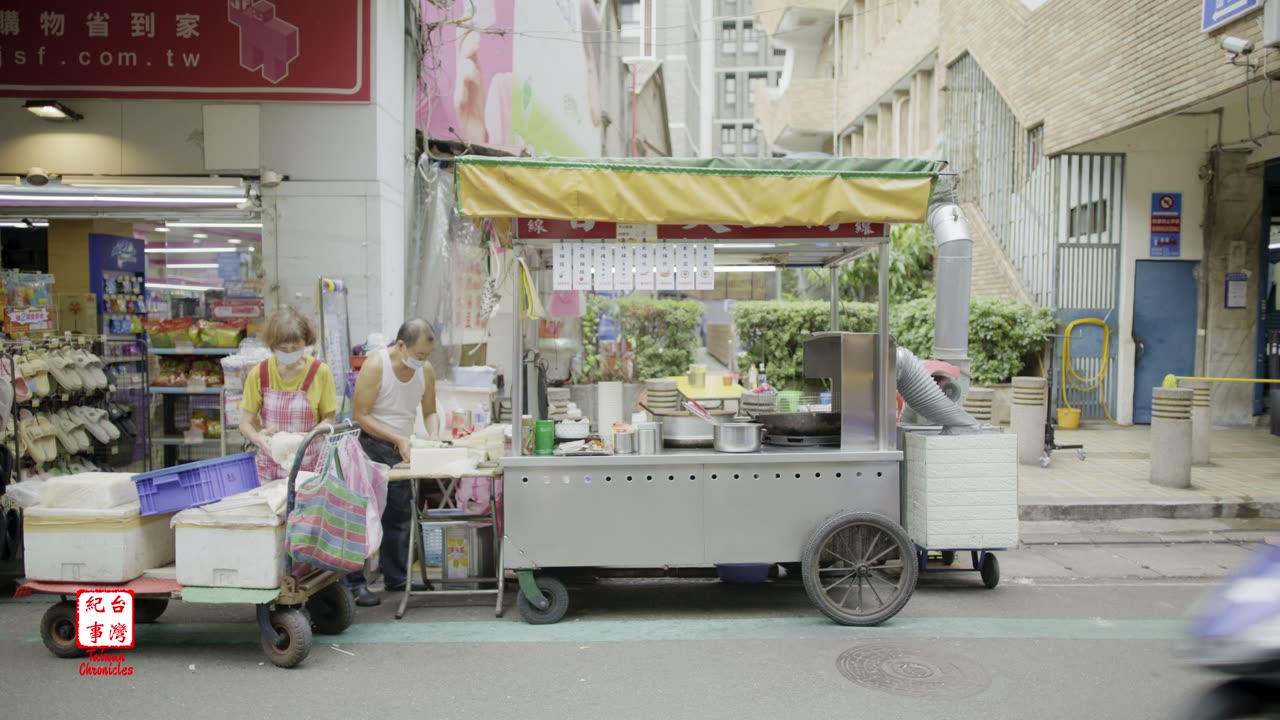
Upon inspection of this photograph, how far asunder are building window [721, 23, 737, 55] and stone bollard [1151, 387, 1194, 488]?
65879 millimetres

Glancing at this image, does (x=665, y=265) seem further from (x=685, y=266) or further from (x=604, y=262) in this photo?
(x=604, y=262)

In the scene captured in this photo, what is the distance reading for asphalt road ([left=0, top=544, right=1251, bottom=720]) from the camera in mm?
4453

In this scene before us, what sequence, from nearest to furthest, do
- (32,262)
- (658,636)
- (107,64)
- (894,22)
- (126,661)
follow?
1. (126,661)
2. (658,636)
3. (107,64)
4. (32,262)
5. (894,22)

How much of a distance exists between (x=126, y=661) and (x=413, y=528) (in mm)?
1852

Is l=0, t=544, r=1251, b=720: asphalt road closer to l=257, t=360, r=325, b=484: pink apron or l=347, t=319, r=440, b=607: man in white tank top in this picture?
l=347, t=319, r=440, b=607: man in white tank top

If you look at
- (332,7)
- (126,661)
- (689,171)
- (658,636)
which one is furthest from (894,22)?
(126,661)

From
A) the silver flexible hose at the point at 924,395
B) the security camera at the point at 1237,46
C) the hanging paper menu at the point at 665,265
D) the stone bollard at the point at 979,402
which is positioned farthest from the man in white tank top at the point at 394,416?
the security camera at the point at 1237,46

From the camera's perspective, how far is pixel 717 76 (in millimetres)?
71000

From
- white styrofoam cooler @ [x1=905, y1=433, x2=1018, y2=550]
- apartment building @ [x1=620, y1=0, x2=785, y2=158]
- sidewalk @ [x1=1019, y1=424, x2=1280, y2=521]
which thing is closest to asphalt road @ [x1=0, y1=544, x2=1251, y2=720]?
white styrofoam cooler @ [x1=905, y1=433, x2=1018, y2=550]

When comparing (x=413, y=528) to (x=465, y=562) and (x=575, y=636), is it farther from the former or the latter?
(x=575, y=636)

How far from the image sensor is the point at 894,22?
78.3 feet

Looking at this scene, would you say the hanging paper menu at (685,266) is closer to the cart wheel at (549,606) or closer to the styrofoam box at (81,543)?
the cart wheel at (549,606)

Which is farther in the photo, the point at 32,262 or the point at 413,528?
the point at 32,262

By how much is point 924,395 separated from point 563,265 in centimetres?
274
